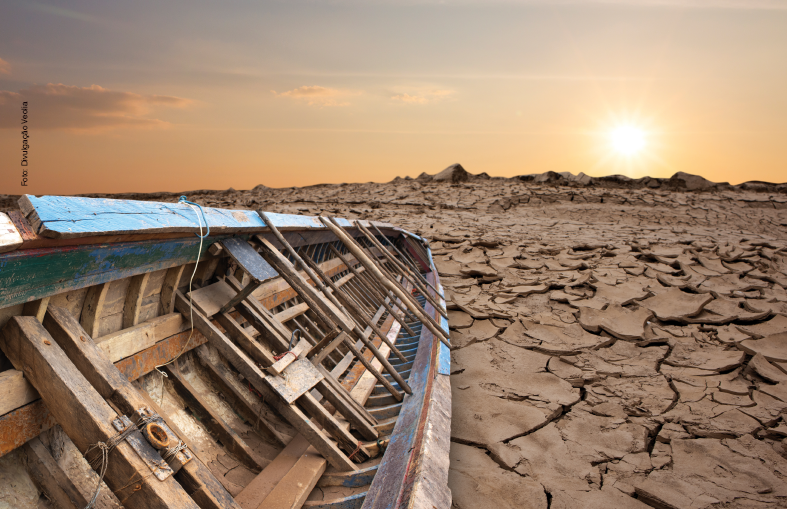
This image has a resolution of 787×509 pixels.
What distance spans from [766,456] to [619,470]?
0.88 meters

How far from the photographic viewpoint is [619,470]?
2.15 metres

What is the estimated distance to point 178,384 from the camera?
1.84m

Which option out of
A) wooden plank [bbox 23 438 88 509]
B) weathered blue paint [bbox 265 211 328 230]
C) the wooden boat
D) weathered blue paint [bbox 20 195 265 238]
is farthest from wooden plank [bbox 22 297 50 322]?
weathered blue paint [bbox 265 211 328 230]

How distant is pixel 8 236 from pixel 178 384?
108cm

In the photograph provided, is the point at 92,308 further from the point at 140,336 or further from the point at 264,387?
the point at 264,387

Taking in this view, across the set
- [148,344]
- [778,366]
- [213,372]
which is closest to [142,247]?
[148,344]

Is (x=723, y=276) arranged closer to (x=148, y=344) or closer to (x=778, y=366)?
(x=778, y=366)

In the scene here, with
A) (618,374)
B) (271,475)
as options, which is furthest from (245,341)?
(618,374)

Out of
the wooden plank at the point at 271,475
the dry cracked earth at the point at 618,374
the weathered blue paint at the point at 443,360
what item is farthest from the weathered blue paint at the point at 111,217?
the dry cracked earth at the point at 618,374

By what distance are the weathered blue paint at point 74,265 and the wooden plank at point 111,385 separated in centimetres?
15

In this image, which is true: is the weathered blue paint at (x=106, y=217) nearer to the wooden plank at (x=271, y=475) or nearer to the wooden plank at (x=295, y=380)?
the wooden plank at (x=295, y=380)

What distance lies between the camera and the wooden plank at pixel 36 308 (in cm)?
121

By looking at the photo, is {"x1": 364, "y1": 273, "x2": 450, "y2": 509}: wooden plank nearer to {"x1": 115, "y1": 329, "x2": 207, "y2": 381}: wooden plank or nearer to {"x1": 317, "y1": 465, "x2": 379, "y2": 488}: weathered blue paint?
{"x1": 317, "y1": 465, "x2": 379, "y2": 488}: weathered blue paint

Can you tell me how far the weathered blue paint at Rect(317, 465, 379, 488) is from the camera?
1760mm
